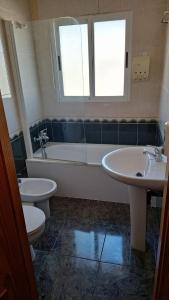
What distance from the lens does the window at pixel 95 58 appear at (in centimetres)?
246

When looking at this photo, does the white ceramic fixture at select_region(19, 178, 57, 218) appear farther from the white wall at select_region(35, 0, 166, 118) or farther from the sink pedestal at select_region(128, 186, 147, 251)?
the white wall at select_region(35, 0, 166, 118)

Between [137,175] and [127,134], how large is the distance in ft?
4.28

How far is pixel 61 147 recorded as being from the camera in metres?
2.96

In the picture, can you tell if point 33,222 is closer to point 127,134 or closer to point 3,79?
point 3,79

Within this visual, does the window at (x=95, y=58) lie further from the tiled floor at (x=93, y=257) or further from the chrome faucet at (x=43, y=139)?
the tiled floor at (x=93, y=257)

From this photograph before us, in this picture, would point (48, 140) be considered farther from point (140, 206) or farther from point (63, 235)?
point (140, 206)

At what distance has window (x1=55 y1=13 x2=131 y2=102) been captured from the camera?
2.46 meters

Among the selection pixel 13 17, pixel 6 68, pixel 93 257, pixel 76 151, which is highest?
pixel 13 17

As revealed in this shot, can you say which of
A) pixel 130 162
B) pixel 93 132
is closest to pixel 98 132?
pixel 93 132

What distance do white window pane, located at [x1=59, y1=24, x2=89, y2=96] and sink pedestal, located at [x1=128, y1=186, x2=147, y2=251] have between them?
169cm

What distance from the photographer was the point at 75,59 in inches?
105

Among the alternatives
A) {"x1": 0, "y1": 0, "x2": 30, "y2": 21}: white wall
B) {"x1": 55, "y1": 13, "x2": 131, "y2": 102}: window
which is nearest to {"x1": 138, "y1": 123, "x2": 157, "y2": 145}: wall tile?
{"x1": 55, "y1": 13, "x2": 131, "y2": 102}: window

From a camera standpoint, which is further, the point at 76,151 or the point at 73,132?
→ the point at 73,132

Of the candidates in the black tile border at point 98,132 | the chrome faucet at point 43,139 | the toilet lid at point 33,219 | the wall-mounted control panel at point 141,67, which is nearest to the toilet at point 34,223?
the toilet lid at point 33,219
